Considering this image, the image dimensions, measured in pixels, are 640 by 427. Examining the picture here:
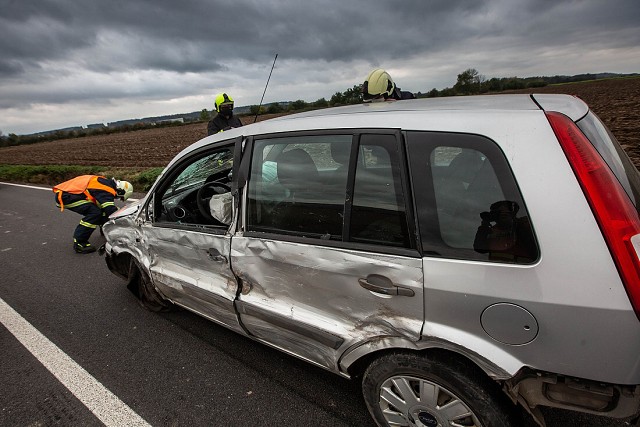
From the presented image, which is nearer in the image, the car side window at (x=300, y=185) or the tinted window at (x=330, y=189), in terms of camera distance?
the tinted window at (x=330, y=189)

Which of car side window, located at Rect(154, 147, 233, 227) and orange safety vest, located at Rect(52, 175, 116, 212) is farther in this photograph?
orange safety vest, located at Rect(52, 175, 116, 212)

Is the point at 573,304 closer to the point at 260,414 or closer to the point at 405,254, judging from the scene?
the point at 405,254

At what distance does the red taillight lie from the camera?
1145 mm

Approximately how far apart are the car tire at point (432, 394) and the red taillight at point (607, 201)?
64cm

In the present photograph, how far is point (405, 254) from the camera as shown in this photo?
4.88ft

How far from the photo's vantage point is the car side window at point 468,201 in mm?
1297

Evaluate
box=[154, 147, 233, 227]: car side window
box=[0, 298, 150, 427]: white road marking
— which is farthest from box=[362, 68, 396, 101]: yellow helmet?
box=[0, 298, 150, 427]: white road marking

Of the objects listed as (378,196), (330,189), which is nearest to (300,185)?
(330,189)

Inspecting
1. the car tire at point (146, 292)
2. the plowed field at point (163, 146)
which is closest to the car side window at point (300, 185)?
the car tire at point (146, 292)

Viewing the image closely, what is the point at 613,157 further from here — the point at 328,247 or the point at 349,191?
the point at 328,247

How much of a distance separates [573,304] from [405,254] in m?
0.59

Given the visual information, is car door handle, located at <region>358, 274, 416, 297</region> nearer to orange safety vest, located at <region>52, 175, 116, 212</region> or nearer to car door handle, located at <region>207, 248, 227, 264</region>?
car door handle, located at <region>207, 248, 227, 264</region>

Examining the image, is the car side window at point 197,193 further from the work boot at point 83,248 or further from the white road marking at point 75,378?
the work boot at point 83,248

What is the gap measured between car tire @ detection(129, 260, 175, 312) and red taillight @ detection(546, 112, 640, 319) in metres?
3.01
